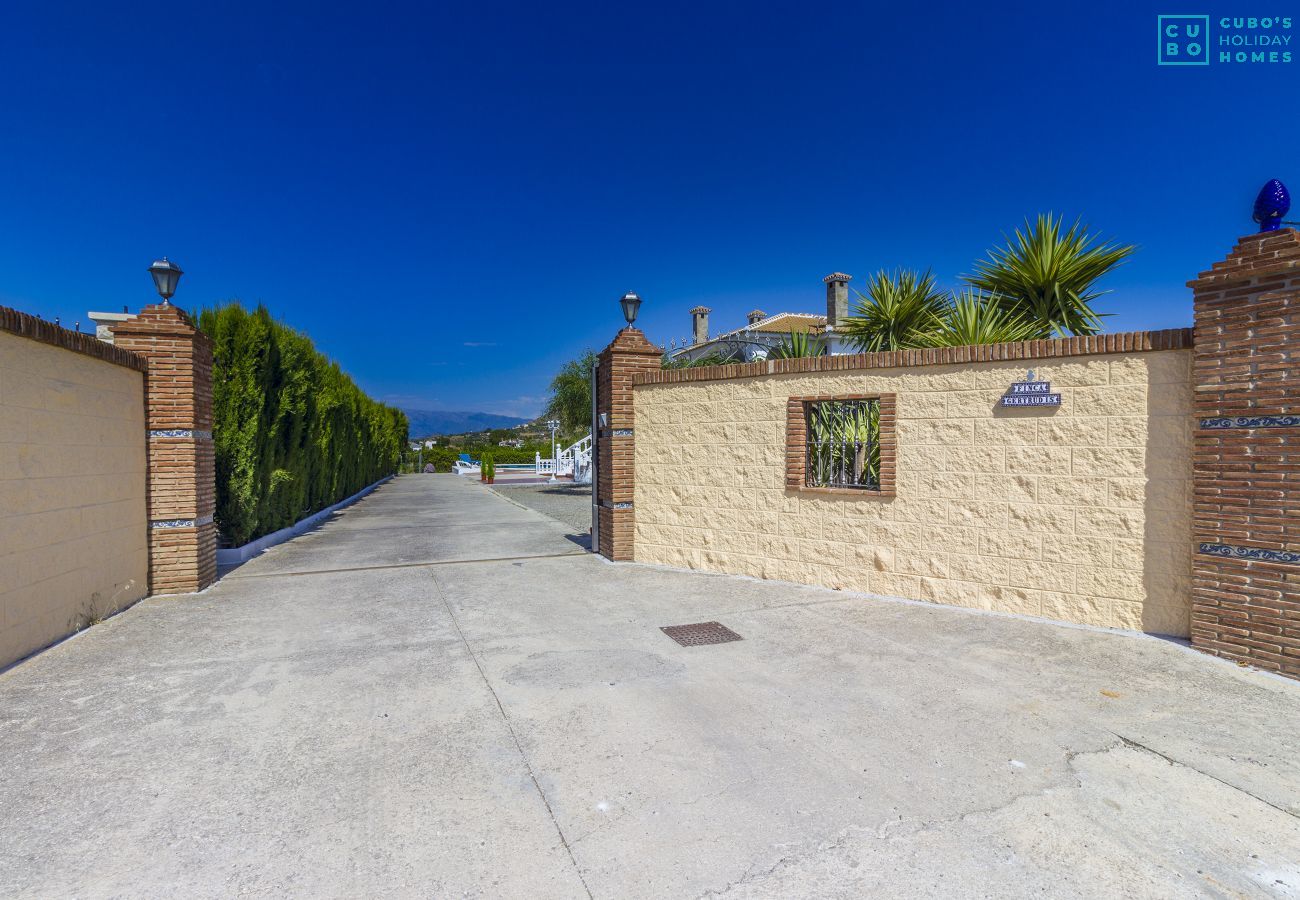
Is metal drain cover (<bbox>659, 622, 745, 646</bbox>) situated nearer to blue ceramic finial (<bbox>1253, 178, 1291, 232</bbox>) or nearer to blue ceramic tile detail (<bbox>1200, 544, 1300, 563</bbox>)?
blue ceramic tile detail (<bbox>1200, 544, 1300, 563</bbox>)

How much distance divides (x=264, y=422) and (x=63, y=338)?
5127 mm

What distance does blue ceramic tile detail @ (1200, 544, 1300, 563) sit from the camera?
15.0 ft

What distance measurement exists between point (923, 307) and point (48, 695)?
9823 millimetres

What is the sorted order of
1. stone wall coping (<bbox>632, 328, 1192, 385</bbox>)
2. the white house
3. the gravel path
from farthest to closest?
the white house
the gravel path
stone wall coping (<bbox>632, 328, 1192, 385</bbox>)

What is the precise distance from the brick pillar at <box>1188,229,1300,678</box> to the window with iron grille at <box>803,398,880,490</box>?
2875mm

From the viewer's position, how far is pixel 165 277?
739 cm

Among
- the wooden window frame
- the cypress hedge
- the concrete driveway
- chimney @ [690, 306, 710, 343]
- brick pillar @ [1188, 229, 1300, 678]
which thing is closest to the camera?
the concrete driveway

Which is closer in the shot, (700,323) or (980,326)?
(980,326)

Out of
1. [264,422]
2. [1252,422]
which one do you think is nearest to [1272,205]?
[1252,422]

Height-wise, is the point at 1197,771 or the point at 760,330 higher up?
the point at 760,330

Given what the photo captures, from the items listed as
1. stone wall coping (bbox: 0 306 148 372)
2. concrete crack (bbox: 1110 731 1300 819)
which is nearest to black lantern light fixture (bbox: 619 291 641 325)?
stone wall coping (bbox: 0 306 148 372)

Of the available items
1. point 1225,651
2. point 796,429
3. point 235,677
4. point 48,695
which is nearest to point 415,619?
point 235,677

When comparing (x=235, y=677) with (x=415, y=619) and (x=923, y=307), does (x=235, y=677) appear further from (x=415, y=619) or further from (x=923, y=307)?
(x=923, y=307)

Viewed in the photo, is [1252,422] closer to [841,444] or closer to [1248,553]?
[1248,553]
